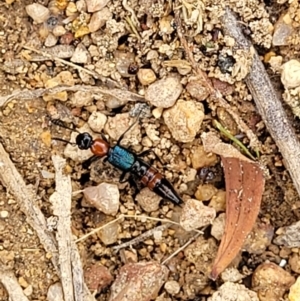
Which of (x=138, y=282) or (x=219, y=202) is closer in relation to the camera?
(x=138, y=282)

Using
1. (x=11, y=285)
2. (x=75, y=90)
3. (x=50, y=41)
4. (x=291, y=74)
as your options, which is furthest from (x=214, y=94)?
(x=11, y=285)

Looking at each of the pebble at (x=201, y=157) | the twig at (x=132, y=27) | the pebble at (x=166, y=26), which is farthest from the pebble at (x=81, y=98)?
the pebble at (x=201, y=157)

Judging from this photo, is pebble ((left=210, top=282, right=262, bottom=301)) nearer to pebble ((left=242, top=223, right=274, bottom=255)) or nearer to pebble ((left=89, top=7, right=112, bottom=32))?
pebble ((left=242, top=223, right=274, bottom=255))

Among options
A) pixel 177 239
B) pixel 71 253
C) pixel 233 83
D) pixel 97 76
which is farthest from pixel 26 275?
pixel 233 83

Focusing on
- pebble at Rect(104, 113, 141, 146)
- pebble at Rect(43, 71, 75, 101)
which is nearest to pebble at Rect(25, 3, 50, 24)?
pebble at Rect(43, 71, 75, 101)

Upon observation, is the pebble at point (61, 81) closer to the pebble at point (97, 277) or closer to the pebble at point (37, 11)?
the pebble at point (37, 11)

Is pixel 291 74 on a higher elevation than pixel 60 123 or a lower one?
higher

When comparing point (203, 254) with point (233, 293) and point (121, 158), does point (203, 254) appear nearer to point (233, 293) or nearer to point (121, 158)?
point (233, 293)
